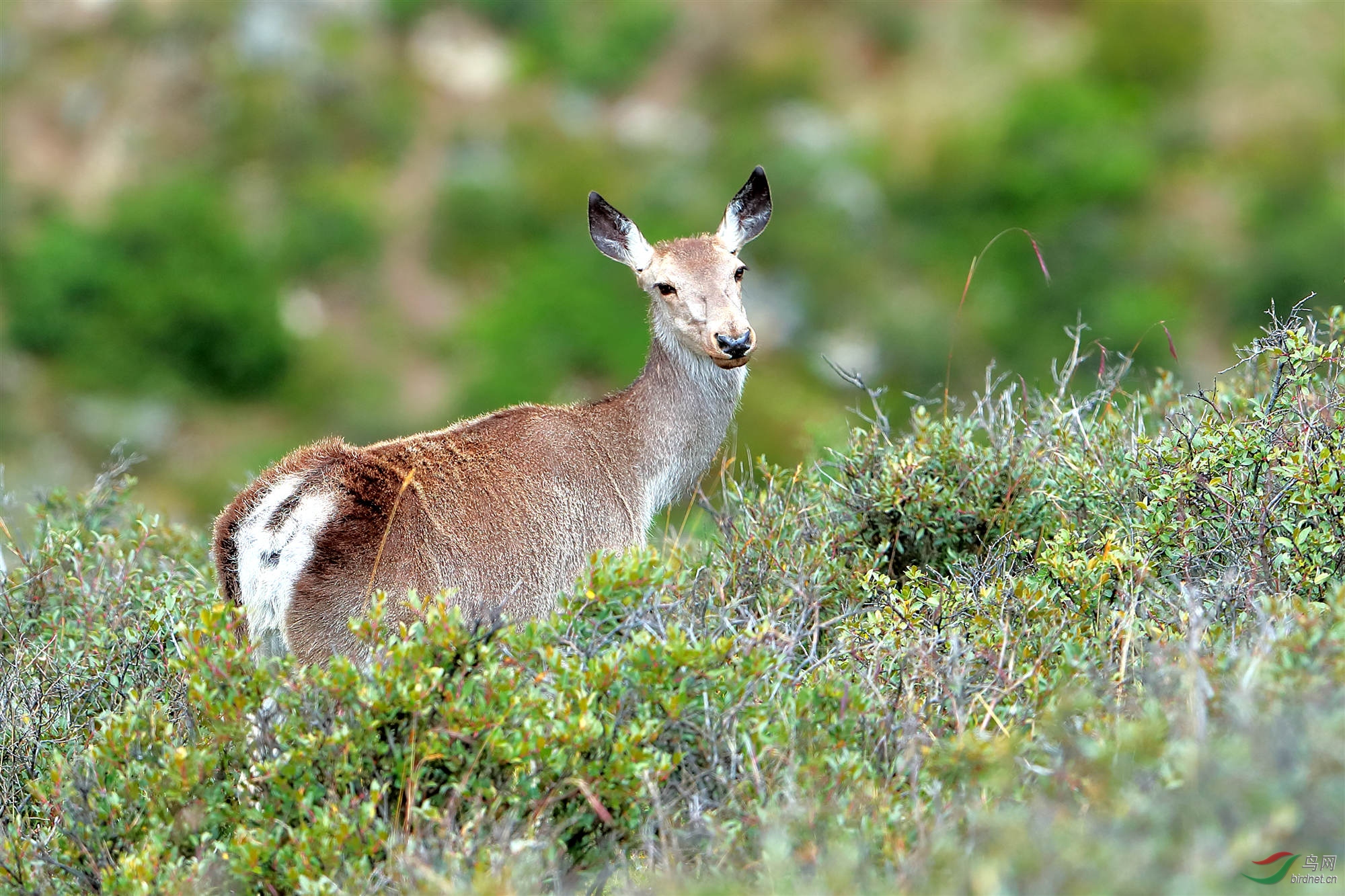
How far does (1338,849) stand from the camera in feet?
9.98

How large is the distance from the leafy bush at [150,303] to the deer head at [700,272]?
14.6 m

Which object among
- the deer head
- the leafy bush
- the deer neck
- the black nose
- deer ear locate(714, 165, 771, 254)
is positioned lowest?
the leafy bush

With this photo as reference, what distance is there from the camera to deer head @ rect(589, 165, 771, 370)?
6.20 m

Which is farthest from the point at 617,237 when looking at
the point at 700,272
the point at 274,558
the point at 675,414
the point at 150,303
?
the point at 150,303

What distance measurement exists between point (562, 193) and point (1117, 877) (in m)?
21.1

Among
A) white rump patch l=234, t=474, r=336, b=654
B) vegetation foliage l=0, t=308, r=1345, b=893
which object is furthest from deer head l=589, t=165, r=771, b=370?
white rump patch l=234, t=474, r=336, b=654

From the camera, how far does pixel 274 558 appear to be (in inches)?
197

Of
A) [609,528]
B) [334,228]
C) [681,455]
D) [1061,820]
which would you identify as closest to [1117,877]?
[1061,820]

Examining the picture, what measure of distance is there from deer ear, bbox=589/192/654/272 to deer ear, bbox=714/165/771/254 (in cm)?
37

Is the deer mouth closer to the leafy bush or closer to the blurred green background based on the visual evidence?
the blurred green background

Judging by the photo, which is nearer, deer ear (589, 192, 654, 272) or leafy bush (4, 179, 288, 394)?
deer ear (589, 192, 654, 272)

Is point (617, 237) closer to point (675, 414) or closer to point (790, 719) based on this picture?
point (675, 414)

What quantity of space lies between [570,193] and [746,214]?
16.4 m

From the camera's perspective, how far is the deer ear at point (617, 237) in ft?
22.4
